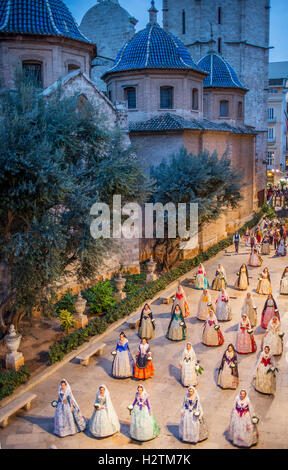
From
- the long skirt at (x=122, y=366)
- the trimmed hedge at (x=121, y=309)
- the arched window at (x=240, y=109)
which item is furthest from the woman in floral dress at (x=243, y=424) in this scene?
the arched window at (x=240, y=109)

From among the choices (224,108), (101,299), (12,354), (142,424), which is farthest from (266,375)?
(224,108)

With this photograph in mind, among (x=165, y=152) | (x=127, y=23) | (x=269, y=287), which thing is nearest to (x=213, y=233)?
(x=165, y=152)

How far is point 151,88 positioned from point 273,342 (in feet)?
57.3

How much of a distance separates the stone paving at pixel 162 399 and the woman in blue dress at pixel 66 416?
0.15 metres

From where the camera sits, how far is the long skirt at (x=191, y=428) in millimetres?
9875

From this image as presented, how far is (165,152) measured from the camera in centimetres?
2528

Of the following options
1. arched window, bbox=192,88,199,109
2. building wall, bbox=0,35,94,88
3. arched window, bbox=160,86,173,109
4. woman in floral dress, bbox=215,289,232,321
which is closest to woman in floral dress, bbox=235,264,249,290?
woman in floral dress, bbox=215,289,232,321

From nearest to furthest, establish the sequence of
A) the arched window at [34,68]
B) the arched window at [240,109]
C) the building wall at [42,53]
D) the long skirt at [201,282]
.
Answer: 1. the building wall at [42,53]
2. the arched window at [34,68]
3. the long skirt at [201,282]
4. the arched window at [240,109]

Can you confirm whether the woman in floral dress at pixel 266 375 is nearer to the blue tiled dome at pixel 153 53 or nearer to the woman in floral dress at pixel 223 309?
the woman in floral dress at pixel 223 309

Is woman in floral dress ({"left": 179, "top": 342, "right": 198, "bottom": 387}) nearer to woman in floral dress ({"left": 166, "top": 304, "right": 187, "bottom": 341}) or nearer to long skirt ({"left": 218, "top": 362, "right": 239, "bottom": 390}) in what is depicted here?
long skirt ({"left": 218, "top": 362, "right": 239, "bottom": 390})

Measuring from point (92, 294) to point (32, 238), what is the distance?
714cm

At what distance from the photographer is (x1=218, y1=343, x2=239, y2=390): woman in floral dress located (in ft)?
39.5

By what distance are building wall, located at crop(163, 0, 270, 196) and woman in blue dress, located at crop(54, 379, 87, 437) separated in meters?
32.4
